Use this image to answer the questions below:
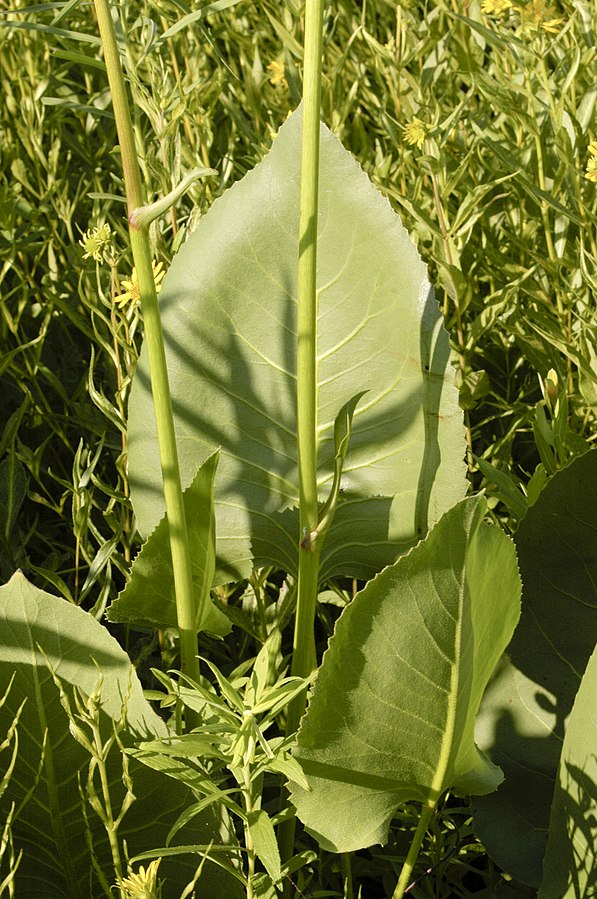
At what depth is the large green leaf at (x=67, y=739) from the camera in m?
0.66

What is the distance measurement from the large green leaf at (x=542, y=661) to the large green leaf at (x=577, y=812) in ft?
0.22

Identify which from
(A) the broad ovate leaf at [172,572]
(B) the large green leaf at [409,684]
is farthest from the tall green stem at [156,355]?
(B) the large green leaf at [409,684]

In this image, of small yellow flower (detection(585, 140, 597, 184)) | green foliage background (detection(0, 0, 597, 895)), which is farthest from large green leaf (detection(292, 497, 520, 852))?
small yellow flower (detection(585, 140, 597, 184))

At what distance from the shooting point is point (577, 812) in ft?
2.20

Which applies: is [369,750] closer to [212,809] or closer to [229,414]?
[212,809]

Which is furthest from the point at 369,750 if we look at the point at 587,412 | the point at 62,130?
the point at 62,130

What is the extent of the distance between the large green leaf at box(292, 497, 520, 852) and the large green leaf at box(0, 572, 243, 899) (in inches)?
3.6

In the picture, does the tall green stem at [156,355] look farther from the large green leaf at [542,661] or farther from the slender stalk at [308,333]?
the large green leaf at [542,661]

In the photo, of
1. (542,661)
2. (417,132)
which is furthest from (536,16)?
(542,661)

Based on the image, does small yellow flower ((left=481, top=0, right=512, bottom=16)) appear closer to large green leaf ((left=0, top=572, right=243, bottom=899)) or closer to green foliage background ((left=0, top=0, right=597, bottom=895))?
green foliage background ((left=0, top=0, right=597, bottom=895))

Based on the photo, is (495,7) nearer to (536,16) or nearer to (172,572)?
(536,16)

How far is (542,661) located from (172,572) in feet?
0.97

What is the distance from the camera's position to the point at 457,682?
2.06ft

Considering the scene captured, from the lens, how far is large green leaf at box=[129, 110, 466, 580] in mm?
752
